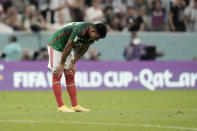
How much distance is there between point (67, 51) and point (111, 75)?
9.83 meters

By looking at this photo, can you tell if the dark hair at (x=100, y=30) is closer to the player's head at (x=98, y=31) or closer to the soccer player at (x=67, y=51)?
the player's head at (x=98, y=31)

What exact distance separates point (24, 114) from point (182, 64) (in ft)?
37.7

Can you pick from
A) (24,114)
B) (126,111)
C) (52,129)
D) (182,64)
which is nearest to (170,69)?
(182,64)

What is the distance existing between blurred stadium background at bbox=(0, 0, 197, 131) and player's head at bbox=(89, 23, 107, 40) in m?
4.95

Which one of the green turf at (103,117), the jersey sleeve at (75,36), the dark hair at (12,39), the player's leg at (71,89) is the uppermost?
the dark hair at (12,39)

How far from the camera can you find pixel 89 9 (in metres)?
23.7

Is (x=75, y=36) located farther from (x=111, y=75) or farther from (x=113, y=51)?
(x=113, y=51)

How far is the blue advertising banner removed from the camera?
20844 mm

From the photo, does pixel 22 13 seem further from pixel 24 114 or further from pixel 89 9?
pixel 24 114

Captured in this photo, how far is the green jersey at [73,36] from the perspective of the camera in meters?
11.7

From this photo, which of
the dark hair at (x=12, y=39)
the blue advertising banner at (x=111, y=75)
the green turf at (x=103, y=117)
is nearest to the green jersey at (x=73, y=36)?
the green turf at (x=103, y=117)

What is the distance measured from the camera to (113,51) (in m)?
23.8

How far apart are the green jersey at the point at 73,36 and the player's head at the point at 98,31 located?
0.69 ft

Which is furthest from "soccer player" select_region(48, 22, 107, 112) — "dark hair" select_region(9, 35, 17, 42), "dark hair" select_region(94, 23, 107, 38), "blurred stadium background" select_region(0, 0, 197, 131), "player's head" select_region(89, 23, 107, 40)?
"dark hair" select_region(9, 35, 17, 42)
